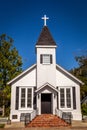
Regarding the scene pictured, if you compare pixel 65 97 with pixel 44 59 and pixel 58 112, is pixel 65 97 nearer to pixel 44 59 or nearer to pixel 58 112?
pixel 58 112

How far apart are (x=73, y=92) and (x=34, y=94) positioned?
4.50 m

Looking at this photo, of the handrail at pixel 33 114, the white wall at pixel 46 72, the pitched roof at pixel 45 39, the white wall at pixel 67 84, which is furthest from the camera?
the pitched roof at pixel 45 39

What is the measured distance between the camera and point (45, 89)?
22391 mm

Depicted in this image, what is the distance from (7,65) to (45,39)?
7.79 m

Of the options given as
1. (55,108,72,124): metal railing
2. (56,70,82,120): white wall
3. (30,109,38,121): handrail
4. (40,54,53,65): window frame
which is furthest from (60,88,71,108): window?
→ (40,54,53,65): window frame

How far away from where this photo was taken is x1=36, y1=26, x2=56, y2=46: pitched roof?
79.0 feet

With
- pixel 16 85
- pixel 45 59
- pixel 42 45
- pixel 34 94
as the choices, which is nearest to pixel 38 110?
pixel 34 94

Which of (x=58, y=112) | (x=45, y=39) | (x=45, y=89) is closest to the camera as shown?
(x=58, y=112)

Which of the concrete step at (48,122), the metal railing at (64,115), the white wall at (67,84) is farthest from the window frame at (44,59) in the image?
the concrete step at (48,122)

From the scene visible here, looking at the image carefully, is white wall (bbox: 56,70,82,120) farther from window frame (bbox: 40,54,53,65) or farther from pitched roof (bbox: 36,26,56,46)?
pitched roof (bbox: 36,26,56,46)

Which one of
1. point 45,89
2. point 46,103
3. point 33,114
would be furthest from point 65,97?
point 33,114

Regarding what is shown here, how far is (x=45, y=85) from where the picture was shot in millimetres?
22172

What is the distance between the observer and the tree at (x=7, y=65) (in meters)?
28.5

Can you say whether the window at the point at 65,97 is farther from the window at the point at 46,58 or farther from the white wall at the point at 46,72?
the window at the point at 46,58
